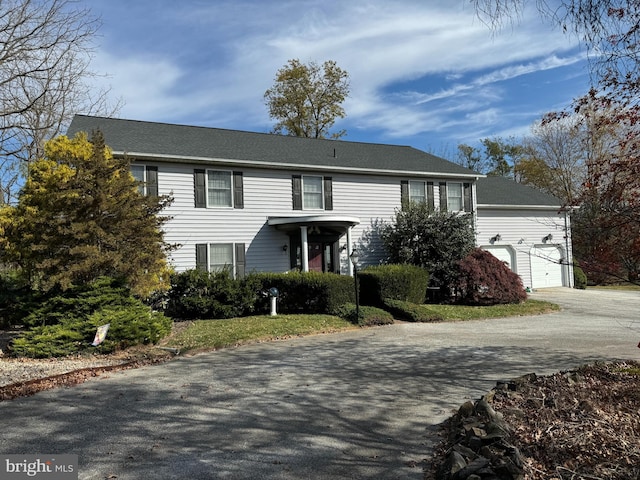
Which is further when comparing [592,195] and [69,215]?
[69,215]

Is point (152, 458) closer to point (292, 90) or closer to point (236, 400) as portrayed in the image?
point (236, 400)

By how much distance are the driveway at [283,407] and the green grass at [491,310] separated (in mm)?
3708

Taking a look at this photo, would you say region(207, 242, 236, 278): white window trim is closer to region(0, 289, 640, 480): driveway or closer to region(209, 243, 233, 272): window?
region(209, 243, 233, 272): window

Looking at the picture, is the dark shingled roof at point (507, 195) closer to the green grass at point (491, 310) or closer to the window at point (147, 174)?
the green grass at point (491, 310)

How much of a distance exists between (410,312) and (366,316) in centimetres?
144

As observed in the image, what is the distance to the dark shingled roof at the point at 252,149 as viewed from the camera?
50.0ft

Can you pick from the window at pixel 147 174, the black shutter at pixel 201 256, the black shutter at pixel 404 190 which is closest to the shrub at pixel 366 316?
the black shutter at pixel 201 256

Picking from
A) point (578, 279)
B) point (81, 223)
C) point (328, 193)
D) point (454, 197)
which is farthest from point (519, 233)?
point (81, 223)

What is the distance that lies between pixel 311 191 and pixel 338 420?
516 inches

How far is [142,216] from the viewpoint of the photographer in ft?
32.2

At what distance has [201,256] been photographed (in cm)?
1545

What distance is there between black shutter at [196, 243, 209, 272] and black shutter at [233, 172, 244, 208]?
68.9 inches

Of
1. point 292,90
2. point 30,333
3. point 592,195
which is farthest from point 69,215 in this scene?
point 292,90

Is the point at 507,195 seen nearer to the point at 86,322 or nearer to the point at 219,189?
the point at 219,189
